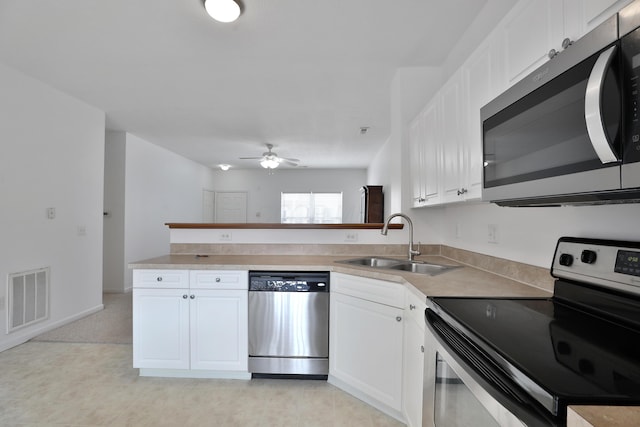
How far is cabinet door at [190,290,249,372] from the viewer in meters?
2.18

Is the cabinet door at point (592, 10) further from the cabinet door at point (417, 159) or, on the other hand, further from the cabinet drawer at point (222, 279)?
the cabinet drawer at point (222, 279)

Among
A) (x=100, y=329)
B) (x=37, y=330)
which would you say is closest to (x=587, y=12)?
(x=100, y=329)

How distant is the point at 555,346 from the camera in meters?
0.80

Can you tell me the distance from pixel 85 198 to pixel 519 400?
14.5 feet

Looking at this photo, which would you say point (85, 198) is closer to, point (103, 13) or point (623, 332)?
point (103, 13)

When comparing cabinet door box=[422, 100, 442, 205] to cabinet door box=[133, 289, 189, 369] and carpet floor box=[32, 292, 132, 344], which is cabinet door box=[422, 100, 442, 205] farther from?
carpet floor box=[32, 292, 132, 344]

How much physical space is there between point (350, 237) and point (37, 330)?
10.5 ft

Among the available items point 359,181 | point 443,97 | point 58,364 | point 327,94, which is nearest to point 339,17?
point 443,97

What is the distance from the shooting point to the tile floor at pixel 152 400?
1.80 m

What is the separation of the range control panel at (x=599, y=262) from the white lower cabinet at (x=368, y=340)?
76 centimetres

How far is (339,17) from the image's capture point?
2.08m

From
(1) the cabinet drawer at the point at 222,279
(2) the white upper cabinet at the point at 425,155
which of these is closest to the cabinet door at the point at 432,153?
(2) the white upper cabinet at the point at 425,155

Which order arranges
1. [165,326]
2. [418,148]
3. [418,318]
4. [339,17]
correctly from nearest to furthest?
[418,318]
[339,17]
[165,326]
[418,148]

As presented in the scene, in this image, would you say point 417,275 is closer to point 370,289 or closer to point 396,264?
point 370,289
